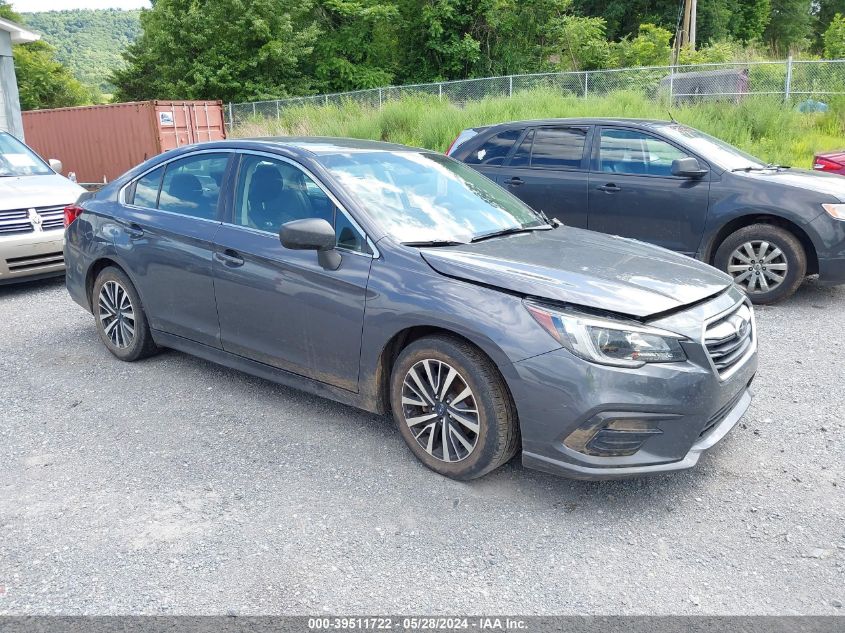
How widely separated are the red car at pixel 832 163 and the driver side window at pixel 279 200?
8.14 m

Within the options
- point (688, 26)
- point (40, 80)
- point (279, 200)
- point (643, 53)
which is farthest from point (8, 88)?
point (40, 80)

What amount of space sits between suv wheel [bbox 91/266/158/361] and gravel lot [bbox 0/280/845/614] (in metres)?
0.51

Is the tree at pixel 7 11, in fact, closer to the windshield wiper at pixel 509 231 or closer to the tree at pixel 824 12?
the tree at pixel 824 12

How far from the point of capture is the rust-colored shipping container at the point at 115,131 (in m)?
20.1

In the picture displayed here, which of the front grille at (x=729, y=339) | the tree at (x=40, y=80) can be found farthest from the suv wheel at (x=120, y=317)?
the tree at (x=40, y=80)

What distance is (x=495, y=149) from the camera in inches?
327

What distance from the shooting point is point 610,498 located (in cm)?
350

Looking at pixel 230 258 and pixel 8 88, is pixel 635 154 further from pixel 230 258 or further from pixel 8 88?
pixel 8 88

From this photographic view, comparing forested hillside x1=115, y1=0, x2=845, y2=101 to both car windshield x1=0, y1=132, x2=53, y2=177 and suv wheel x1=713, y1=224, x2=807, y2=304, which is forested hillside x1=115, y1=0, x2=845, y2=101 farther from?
suv wheel x1=713, y1=224, x2=807, y2=304

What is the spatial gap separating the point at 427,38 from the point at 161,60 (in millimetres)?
12691

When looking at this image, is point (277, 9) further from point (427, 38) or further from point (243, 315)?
point (243, 315)

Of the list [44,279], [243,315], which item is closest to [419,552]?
[243,315]

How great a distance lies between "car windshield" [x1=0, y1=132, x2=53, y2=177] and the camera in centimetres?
874

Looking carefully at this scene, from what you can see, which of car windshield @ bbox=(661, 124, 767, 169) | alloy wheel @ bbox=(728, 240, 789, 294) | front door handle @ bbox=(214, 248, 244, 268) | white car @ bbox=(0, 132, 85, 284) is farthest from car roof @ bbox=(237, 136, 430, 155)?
white car @ bbox=(0, 132, 85, 284)
